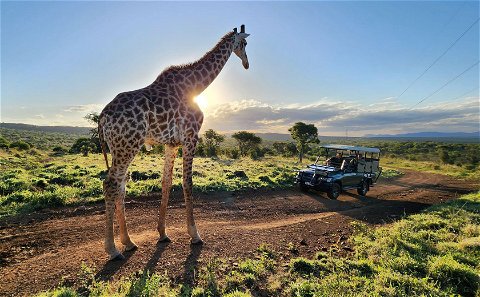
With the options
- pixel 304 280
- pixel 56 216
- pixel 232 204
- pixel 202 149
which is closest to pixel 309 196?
pixel 232 204

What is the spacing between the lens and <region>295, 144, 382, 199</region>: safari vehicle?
47.3ft

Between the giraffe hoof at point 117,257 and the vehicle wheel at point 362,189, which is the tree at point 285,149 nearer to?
the vehicle wheel at point 362,189

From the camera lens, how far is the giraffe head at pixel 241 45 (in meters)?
7.77

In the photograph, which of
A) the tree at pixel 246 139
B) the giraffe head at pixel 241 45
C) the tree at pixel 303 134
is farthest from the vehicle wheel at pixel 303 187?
the tree at pixel 246 139

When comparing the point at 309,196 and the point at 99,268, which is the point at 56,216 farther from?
the point at 309,196

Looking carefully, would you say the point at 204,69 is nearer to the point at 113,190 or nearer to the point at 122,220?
the point at 113,190

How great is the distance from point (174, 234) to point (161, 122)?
296 cm

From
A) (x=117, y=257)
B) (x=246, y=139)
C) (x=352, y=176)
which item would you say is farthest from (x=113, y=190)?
A: (x=246, y=139)

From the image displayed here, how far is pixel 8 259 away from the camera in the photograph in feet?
18.9

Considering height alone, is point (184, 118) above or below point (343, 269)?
above

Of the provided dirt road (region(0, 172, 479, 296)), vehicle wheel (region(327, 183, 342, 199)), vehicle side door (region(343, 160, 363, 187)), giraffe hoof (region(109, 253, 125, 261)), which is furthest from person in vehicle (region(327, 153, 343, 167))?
giraffe hoof (region(109, 253, 125, 261))

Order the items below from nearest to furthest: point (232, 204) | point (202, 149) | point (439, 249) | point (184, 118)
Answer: point (184, 118) < point (439, 249) < point (232, 204) < point (202, 149)

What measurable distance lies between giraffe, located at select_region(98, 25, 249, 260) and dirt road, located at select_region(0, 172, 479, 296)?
59 cm

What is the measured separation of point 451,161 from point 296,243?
50006 mm
